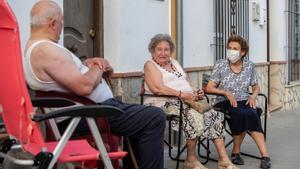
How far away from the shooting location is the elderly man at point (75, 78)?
3789 millimetres

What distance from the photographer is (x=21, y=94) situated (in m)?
3.27

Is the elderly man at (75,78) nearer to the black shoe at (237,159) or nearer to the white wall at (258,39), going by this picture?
the black shoe at (237,159)

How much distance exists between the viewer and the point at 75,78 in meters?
3.77

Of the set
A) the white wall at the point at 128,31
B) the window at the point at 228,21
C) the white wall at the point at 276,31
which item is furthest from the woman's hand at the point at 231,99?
the white wall at the point at 276,31

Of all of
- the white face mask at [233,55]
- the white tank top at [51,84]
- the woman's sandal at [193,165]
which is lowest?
the woman's sandal at [193,165]

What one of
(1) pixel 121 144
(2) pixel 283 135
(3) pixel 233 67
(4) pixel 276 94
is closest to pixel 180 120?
(1) pixel 121 144

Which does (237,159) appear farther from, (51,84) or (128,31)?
(51,84)

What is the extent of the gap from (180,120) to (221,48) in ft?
13.1

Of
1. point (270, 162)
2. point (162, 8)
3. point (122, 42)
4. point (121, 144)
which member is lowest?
point (270, 162)

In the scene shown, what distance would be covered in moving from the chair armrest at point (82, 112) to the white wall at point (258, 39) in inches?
295

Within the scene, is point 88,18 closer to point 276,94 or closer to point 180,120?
point 180,120

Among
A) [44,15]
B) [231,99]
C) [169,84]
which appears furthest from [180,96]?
[44,15]

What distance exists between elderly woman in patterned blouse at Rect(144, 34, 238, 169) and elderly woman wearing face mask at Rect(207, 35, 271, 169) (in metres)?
0.41

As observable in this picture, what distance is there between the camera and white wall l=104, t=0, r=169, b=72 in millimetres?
6312
